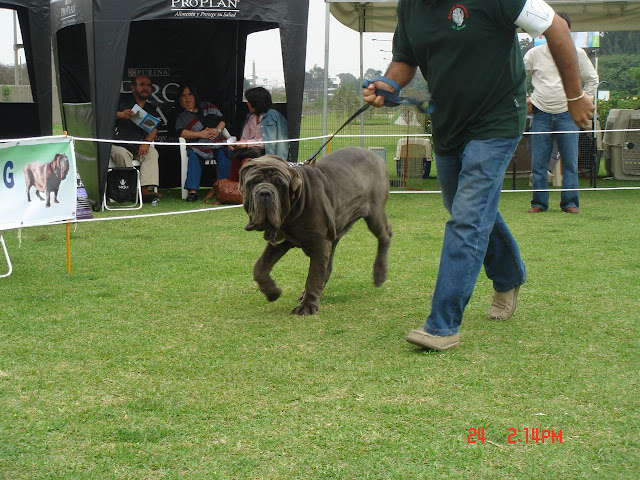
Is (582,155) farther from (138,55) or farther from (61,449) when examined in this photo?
(61,449)

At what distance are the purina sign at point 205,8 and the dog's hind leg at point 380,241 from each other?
579 centimetres

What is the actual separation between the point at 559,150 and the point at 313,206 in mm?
5913

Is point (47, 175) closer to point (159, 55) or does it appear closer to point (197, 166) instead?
point (197, 166)

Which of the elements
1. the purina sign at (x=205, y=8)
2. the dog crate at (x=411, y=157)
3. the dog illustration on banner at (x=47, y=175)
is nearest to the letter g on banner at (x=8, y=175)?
the dog illustration on banner at (x=47, y=175)

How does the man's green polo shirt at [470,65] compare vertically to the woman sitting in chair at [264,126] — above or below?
above

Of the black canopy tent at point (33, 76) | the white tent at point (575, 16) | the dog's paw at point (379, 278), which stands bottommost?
the dog's paw at point (379, 278)

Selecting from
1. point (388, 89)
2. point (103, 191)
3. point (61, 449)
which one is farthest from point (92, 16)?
point (61, 449)

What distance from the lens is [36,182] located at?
246 inches

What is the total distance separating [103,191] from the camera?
10.4m

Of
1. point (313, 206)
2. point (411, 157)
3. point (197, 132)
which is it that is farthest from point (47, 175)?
point (411, 157)

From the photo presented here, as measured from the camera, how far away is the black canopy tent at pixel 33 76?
1026cm

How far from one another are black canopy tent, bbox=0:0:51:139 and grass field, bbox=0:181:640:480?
4.40 m

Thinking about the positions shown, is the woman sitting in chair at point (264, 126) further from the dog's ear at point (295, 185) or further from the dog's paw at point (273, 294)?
the dog's ear at point (295, 185)
